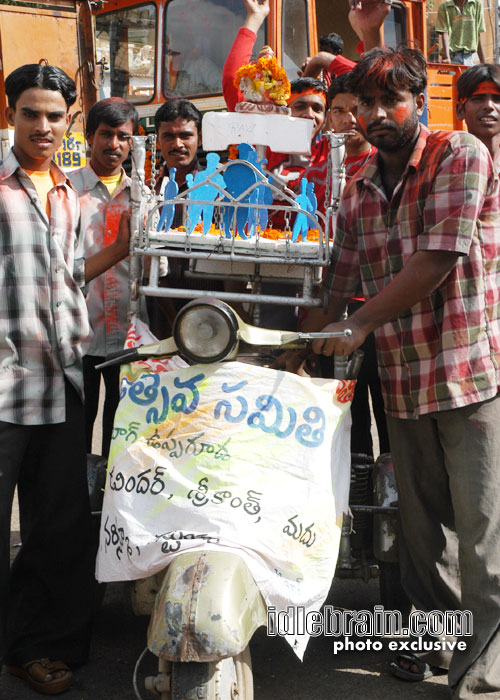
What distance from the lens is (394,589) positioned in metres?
3.23

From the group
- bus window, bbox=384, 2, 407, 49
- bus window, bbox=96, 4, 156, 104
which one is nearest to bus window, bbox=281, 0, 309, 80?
bus window, bbox=384, 2, 407, 49

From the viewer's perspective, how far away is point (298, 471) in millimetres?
2625

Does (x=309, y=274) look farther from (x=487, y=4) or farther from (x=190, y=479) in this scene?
(x=487, y=4)

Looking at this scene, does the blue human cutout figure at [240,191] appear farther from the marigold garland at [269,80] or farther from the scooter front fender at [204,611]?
the scooter front fender at [204,611]

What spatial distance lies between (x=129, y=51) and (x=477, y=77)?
15.0 feet

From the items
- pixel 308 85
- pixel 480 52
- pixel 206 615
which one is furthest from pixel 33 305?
pixel 480 52

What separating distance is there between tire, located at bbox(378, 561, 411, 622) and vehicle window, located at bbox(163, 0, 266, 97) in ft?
15.7

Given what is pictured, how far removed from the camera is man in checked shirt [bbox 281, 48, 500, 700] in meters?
2.72

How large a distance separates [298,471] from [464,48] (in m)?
8.25

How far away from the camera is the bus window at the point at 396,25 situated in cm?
754

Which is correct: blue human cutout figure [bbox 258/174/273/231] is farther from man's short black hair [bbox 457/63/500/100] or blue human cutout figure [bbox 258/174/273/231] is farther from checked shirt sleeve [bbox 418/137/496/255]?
man's short black hair [bbox 457/63/500/100]

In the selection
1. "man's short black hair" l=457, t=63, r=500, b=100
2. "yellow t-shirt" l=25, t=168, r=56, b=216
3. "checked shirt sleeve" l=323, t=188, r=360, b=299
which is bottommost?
"checked shirt sleeve" l=323, t=188, r=360, b=299

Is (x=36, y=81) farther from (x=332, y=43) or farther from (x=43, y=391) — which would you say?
(x=332, y=43)

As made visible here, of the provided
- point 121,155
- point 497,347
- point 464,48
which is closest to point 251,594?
point 497,347
